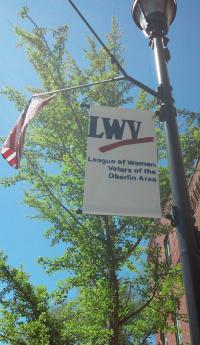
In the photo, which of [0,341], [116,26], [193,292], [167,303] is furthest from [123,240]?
[116,26]

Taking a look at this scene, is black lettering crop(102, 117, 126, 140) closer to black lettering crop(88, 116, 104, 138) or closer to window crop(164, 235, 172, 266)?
black lettering crop(88, 116, 104, 138)

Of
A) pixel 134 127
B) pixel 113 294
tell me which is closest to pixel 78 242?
pixel 113 294

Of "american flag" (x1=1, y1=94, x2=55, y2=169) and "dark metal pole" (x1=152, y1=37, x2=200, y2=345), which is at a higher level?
"american flag" (x1=1, y1=94, x2=55, y2=169)

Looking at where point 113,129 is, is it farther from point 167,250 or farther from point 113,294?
point 167,250

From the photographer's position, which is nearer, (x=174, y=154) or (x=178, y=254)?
(x=174, y=154)

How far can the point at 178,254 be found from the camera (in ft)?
53.1

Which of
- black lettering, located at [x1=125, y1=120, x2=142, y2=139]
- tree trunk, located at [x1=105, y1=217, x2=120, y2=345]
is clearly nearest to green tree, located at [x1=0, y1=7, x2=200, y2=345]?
tree trunk, located at [x1=105, y1=217, x2=120, y2=345]

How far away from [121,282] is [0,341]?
3175mm

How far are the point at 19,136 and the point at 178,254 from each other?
36.0 feet

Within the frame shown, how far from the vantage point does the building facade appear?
1389 cm

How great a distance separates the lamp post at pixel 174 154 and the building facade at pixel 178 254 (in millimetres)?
6119

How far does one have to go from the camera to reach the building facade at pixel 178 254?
45.6ft

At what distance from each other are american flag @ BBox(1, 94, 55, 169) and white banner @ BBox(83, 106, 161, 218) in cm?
188

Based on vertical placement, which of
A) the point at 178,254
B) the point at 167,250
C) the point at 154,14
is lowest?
the point at 154,14
